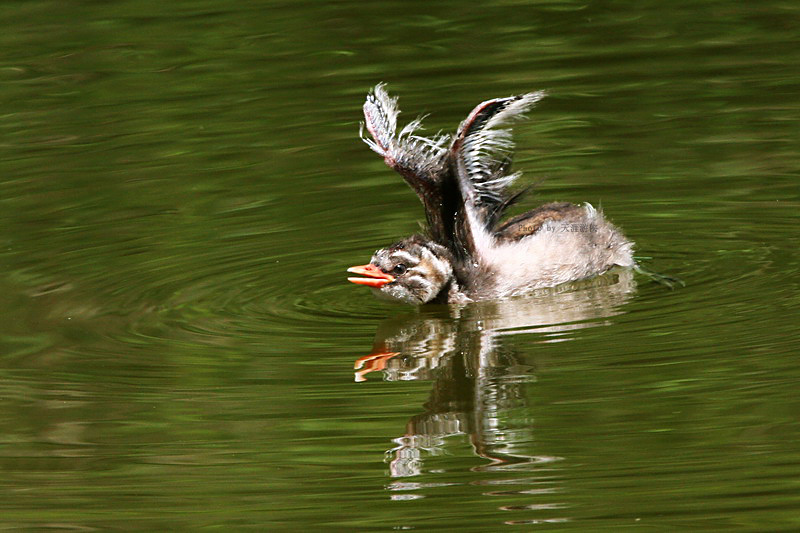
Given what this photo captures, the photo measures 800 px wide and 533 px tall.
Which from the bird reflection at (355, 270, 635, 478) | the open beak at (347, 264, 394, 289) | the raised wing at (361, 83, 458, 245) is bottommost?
the bird reflection at (355, 270, 635, 478)

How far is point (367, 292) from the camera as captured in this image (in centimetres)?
957

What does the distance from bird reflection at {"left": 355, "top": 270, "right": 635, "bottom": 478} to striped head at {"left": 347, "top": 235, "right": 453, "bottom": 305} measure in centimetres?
15

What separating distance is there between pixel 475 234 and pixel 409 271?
0.57 m

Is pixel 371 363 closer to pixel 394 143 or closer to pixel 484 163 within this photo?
pixel 394 143

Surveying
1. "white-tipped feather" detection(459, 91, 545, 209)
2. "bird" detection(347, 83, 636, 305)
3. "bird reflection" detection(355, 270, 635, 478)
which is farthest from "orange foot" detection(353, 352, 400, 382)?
"white-tipped feather" detection(459, 91, 545, 209)

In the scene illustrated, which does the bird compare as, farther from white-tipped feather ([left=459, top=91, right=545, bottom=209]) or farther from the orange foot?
the orange foot

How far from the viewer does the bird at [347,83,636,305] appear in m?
8.93

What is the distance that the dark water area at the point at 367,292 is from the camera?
653 cm

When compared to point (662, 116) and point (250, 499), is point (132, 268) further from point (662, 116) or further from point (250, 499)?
point (662, 116)

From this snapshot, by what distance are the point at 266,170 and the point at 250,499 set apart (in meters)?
5.89

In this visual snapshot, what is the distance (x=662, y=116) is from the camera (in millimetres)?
12500

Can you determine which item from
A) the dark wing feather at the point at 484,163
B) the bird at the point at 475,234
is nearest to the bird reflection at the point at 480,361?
the bird at the point at 475,234

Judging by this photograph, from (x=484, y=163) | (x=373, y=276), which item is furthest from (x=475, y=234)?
(x=373, y=276)

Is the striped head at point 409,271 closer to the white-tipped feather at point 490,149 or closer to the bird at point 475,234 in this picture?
the bird at point 475,234
